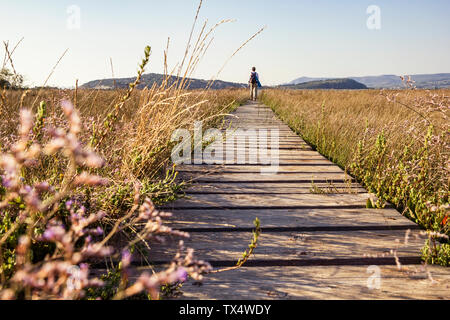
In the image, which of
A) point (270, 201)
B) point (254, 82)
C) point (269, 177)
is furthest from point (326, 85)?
point (270, 201)

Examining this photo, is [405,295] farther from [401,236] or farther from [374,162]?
[374,162]

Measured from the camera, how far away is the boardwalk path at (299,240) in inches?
50.8

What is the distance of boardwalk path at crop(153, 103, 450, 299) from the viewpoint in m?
1.29

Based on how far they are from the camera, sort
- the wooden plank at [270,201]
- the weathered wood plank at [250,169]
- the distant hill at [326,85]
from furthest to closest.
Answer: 1. the distant hill at [326,85]
2. the weathered wood plank at [250,169]
3. the wooden plank at [270,201]

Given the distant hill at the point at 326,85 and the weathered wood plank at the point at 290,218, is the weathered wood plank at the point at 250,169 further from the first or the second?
the distant hill at the point at 326,85

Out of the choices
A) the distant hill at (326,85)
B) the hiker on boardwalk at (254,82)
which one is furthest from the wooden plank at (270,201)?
the hiker on boardwalk at (254,82)

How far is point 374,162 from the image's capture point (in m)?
2.90

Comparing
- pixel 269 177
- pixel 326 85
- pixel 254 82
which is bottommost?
pixel 269 177

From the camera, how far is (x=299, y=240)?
1.71 metres

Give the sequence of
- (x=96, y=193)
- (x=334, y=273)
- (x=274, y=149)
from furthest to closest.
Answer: (x=274, y=149), (x=96, y=193), (x=334, y=273)

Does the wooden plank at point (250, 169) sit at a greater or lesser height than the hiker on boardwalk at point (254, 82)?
lesser

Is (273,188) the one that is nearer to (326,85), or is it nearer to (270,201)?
(270,201)
